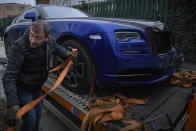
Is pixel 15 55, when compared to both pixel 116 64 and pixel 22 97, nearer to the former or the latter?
pixel 22 97

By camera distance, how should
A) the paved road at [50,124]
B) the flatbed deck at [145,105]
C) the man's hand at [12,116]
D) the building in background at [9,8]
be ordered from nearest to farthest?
the man's hand at [12,116] < the flatbed deck at [145,105] < the paved road at [50,124] < the building in background at [9,8]

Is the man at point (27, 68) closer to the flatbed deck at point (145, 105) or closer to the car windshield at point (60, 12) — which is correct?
the flatbed deck at point (145, 105)

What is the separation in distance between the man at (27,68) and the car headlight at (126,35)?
77cm

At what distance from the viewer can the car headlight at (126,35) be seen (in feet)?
6.12

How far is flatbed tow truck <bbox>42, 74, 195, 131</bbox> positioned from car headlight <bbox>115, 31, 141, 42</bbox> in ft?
2.42

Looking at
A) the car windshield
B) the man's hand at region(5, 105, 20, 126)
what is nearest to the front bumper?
the man's hand at region(5, 105, 20, 126)

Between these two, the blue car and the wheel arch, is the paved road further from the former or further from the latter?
the wheel arch

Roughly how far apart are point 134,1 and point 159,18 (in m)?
1.41

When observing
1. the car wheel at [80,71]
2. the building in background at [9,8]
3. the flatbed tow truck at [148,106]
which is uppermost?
the building in background at [9,8]

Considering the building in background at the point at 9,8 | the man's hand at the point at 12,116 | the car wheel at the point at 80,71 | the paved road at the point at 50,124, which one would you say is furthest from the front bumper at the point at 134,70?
the building in background at the point at 9,8

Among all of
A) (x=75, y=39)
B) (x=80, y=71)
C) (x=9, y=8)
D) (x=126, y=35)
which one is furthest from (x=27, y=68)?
(x=9, y=8)

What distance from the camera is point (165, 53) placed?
2.06m

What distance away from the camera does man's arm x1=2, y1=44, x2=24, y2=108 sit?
1.34 m

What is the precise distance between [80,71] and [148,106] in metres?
0.95
